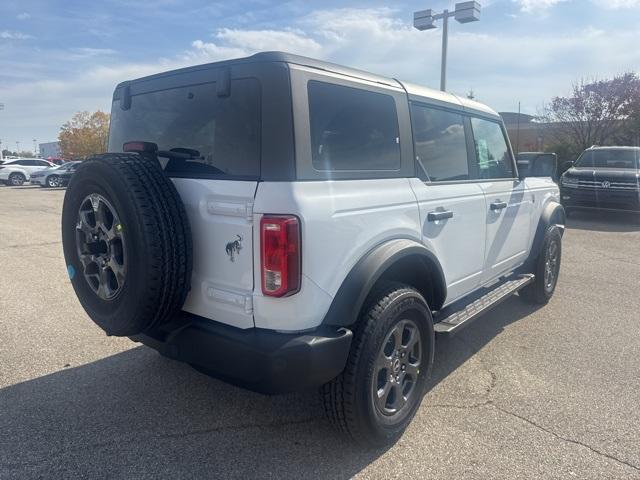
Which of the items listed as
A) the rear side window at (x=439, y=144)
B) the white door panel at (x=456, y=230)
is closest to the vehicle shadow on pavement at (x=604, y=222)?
the white door panel at (x=456, y=230)

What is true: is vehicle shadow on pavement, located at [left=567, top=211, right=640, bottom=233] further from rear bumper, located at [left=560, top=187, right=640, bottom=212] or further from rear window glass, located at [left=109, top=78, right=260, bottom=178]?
rear window glass, located at [left=109, top=78, right=260, bottom=178]

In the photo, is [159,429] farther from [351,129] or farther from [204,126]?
[351,129]

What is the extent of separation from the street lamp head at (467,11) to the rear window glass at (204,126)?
13.4 m

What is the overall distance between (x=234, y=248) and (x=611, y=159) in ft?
41.4

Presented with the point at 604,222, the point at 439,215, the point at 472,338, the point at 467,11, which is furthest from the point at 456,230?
the point at 467,11

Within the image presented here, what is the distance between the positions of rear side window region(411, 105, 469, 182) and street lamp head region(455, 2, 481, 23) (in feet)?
39.5

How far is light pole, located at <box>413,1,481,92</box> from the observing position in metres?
14.2

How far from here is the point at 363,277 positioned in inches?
99.5

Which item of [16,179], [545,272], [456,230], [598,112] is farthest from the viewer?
[16,179]

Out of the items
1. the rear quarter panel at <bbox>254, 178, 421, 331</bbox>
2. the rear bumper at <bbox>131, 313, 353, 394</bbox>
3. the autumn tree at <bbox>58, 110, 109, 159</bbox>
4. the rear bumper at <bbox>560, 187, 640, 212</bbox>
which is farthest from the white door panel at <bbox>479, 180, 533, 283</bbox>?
the autumn tree at <bbox>58, 110, 109, 159</bbox>

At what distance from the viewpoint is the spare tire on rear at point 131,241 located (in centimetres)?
238

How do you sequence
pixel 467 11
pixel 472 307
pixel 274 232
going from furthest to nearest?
pixel 467 11 → pixel 472 307 → pixel 274 232

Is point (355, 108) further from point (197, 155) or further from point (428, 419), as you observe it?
point (428, 419)

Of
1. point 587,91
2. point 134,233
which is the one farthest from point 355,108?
point 587,91
